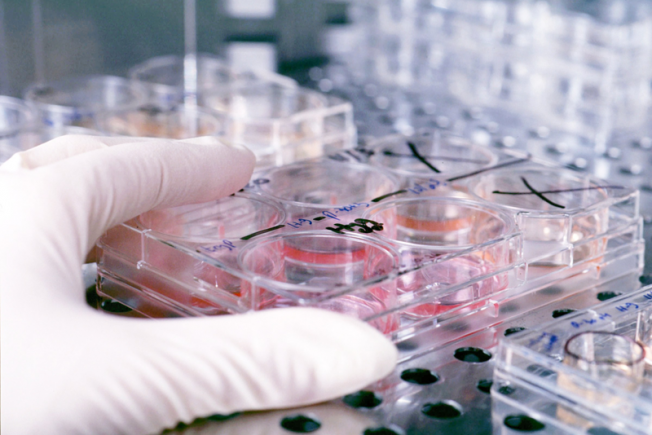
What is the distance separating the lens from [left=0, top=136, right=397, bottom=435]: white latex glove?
0.69 m

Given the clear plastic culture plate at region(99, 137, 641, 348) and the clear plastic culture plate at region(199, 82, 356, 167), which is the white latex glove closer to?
the clear plastic culture plate at region(99, 137, 641, 348)

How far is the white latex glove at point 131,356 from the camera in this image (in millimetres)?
689

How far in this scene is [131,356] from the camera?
27.4 inches

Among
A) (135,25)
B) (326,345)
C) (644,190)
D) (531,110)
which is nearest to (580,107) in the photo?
(531,110)

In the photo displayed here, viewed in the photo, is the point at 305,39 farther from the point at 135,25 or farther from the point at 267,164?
the point at 267,164

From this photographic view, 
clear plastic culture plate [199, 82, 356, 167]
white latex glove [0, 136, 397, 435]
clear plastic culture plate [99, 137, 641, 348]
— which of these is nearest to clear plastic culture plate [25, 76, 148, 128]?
clear plastic culture plate [199, 82, 356, 167]

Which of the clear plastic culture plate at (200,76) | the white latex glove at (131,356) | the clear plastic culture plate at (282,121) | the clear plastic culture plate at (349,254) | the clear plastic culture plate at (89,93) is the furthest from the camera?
the clear plastic culture plate at (200,76)

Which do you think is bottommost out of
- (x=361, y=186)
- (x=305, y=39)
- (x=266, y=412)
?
(x=266, y=412)

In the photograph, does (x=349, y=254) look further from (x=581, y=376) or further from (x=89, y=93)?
(x=89, y=93)

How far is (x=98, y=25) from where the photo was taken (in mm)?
2016

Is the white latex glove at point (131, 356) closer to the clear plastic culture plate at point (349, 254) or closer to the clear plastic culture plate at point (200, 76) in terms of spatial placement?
the clear plastic culture plate at point (349, 254)

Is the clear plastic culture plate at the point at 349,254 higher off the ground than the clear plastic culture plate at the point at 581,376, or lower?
higher

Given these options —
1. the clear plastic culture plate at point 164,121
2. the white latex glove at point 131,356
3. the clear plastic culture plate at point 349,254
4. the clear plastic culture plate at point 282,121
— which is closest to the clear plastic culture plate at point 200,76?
the clear plastic culture plate at point 282,121

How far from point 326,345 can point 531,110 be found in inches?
54.8
